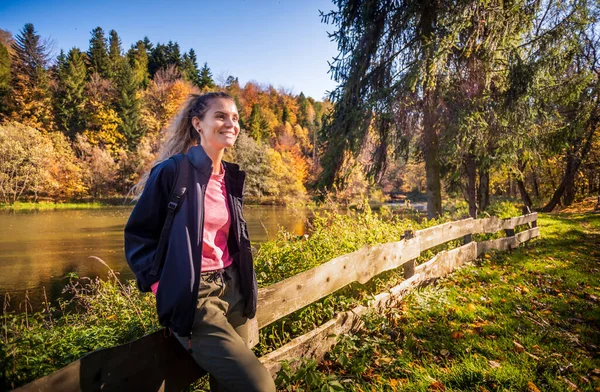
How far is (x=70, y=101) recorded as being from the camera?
45031 millimetres

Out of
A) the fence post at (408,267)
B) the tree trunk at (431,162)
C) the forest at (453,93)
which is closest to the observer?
the fence post at (408,267)

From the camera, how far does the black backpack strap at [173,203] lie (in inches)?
65.6

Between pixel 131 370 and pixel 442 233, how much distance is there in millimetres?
5300

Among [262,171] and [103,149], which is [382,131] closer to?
[262,171]

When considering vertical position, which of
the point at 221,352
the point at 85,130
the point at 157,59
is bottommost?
the point at 221,352

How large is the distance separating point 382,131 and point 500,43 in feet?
14.5

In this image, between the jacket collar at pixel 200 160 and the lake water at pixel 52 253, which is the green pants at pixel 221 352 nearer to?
the jacket collar at pixel 200 160

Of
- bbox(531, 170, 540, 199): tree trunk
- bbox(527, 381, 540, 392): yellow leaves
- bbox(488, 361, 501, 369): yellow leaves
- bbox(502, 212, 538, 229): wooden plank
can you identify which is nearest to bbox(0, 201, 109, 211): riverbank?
bbox(502, 212, 538, 229): wooden plank

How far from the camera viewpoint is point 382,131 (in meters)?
11.2

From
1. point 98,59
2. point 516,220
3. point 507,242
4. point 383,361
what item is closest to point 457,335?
point 383,361

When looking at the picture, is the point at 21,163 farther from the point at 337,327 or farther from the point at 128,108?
the point at 337,327

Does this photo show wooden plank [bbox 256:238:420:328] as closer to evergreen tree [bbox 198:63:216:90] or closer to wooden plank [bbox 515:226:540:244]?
wooden plank [bbox 515:226:540:244]

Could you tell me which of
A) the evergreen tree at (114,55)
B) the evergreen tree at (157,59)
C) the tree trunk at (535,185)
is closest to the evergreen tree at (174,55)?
the evergreen tree at (157,59)

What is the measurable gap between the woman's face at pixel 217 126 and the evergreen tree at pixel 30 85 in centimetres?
5106
